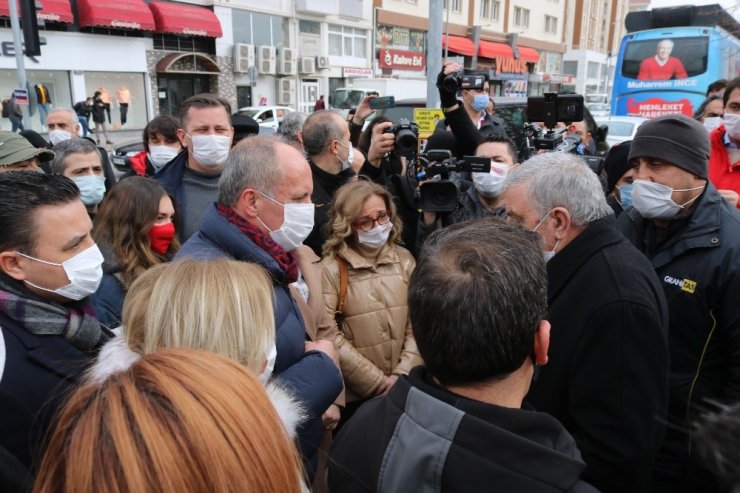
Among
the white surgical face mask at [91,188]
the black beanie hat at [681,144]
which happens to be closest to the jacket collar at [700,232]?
the black beanie hat at [681,144]

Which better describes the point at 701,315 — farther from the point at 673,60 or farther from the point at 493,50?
the point at 493,50

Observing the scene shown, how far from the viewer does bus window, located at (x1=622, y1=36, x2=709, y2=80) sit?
14.5 metres

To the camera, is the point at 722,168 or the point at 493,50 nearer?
the point at 722,168

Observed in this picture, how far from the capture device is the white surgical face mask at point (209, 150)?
11.5 feet

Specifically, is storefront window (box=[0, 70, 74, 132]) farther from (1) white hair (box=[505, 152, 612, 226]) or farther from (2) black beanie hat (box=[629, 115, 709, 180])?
(2) black beanie hat (box=[629, 115, 709, 180])

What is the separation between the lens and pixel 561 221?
200 centimetres

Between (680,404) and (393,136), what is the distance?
237 centimetres

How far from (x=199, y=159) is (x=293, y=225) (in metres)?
1.49

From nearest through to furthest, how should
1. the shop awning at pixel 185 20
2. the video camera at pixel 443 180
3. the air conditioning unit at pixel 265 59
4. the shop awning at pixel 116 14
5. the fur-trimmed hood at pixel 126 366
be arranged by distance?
the fur-trimmed hood at pixel 126 366, the video camera at pixel 443 180, the shop awning at pixel 116 14, the shop awning at pixel 185 20, the air conditioning unit at pixel 265 59

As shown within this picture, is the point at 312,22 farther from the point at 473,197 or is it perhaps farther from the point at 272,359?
the point at 272,359

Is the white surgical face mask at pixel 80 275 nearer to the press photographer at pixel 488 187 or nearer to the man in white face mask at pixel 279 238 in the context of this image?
the man in white face mask at pixel 279 238

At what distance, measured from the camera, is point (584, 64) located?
4828 cm

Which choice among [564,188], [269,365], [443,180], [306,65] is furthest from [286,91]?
[269,365]

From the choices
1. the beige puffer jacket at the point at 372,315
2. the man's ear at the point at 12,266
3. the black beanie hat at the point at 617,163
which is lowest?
the beige puffer jacket at the point at 372,315
